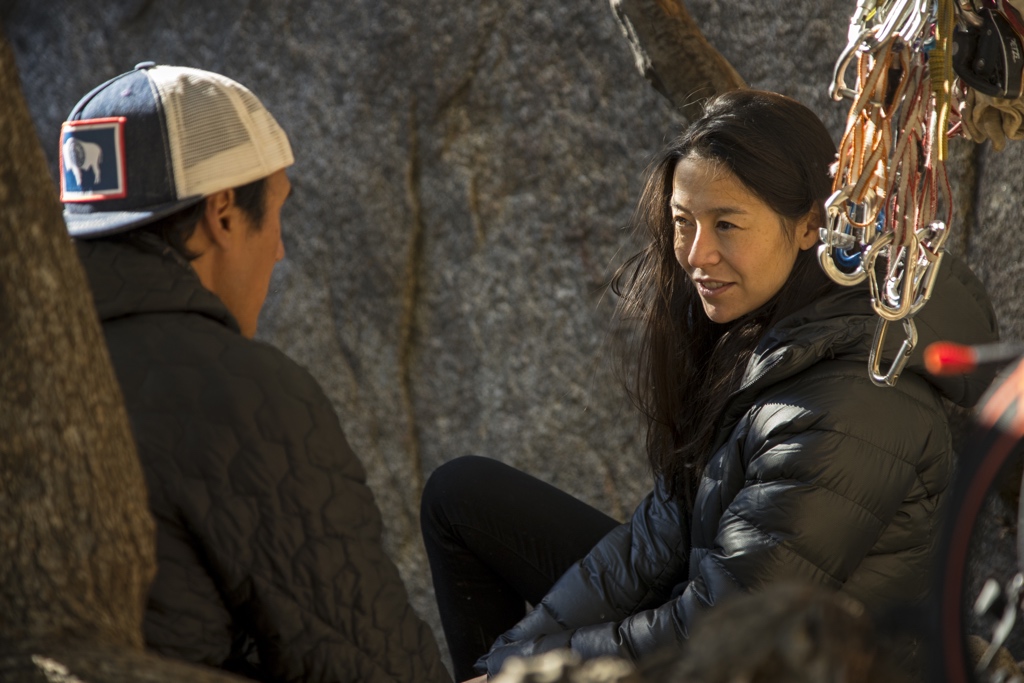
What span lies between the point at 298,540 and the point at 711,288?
77cm

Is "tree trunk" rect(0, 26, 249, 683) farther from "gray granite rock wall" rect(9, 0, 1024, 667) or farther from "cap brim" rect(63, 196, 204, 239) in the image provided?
"gray granite rock wall" rect(9, 0, 1024, 667)

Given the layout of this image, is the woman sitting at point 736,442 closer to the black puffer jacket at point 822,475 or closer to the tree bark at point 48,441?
the black puffer jacket at point 822,475

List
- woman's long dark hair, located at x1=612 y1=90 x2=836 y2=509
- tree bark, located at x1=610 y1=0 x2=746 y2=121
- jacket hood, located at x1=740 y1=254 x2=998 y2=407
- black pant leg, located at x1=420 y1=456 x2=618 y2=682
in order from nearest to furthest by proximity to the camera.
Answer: jacket hood, located at x1=740 y1=254 x2=998 y2=407 < woman's long dark hair, located at x1=612 y1=90 x2=836 y2=509 < black pant leg, located at x1=420 y1=456 x2=618 y2=682 < tree bark, located at x1=610 y1=0 x2=746 y2=121

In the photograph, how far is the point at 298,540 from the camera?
105 cm

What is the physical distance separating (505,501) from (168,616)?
3.07 ft

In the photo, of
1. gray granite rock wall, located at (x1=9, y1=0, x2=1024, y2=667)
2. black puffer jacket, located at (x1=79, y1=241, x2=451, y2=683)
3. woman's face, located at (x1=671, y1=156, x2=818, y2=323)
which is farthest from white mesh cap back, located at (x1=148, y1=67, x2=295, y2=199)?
gray granite rock wall, located at (x1=9, y1=0, x2=1024, y2=667)

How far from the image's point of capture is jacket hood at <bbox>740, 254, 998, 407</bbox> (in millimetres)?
1388

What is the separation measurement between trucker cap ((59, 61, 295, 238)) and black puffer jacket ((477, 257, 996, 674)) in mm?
673

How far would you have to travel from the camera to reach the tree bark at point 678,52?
1.99 meters

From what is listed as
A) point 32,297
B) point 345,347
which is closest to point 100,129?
point 32,297

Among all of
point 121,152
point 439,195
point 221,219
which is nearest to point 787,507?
point 221,219

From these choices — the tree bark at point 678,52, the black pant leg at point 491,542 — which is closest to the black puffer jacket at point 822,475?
the black pant leg at point 491,542

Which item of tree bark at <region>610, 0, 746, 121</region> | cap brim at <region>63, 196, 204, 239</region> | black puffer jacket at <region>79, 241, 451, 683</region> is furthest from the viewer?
tree bark at <region>610, 0, 746, 121</region>

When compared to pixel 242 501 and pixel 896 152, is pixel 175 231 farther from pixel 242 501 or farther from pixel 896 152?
pixel 896 152
